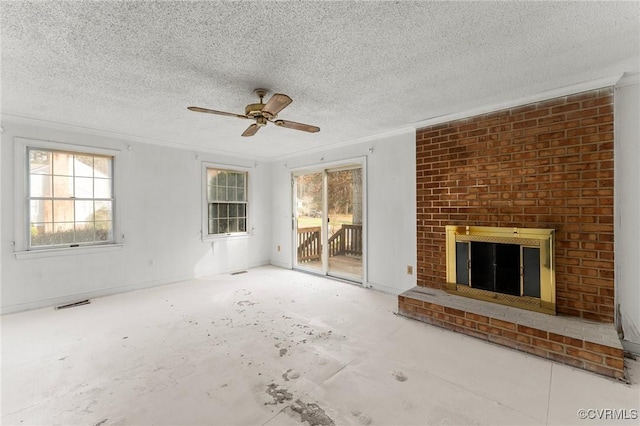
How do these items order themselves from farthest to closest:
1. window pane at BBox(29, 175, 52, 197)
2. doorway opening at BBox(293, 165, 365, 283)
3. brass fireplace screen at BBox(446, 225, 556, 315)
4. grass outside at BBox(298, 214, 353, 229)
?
grass outside at BBox(298, 214, 353, 229) → doorway opening at BBox(293, 165, 365, 283) → window pane at BBox(29, 175, 52, 197) → brass fireplace screen at BBox(446, 225, 556, 315)

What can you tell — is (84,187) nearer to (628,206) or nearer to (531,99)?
(531,99)

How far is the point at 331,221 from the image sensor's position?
5.26 m

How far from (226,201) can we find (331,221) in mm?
2263

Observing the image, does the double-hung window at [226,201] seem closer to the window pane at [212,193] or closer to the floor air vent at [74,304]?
the window pane at [212,193]

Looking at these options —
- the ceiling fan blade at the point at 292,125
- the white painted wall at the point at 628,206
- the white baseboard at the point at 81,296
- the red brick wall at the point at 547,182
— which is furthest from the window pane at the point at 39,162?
the white painted wall at the point at 628,206

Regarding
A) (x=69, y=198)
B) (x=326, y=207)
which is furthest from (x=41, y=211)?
(x=326, y=207)

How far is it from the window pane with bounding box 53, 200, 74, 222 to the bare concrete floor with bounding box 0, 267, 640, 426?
4.15 ft

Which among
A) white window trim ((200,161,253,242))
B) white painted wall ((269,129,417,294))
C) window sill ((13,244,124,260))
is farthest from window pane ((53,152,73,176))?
white painted wall ((269,129,417,294))

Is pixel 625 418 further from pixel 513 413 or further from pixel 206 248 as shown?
pixel 206 248

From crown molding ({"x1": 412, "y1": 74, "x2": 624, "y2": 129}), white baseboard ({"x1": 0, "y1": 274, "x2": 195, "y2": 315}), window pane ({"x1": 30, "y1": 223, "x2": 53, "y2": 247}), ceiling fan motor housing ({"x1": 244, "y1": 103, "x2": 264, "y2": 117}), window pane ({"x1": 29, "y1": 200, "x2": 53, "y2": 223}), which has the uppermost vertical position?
crown molding ({"x1": 412, "y1": 74, "x2": 624, "y2": 129})

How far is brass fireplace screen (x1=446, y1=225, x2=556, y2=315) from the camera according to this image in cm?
286

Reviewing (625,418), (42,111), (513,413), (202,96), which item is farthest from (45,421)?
(625,418)

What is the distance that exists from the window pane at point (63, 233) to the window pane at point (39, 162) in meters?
0.75

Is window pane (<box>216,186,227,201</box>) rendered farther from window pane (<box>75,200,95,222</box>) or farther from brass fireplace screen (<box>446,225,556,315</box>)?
brass fireplace screen (<box>446,225,556,315</box>)
